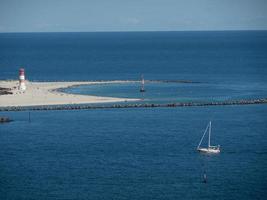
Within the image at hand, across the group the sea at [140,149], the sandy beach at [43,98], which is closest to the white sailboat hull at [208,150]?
the sea at [140,149]

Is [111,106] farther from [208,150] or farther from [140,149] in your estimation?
[208,150]

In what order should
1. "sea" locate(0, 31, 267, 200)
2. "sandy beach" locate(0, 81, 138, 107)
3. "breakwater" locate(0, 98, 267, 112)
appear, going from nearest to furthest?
"sea" locate(0, 31, 267, 200) → "breakwater" locate(0, 98, 267, 112) → "sandy beach" locate(0, 81, 138, 107)

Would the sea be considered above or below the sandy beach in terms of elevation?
below

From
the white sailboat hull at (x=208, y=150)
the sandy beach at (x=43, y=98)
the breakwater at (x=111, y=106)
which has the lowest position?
the white sailboat hull at (x=208, y=150)

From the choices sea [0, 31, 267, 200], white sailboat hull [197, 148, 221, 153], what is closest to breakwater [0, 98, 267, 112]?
sea [0, 31, 267, 200]

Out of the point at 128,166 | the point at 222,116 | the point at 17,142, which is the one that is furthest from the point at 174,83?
the point at 128,166

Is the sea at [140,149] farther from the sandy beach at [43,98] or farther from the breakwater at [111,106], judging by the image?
the sandy beach at [43,98]

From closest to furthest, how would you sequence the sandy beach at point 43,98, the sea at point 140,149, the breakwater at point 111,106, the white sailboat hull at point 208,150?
the sea at point 140,149 → the white sailboat hull at point 208,150 → the breakwater at point 111,106 → the sandy beach at point 43,98

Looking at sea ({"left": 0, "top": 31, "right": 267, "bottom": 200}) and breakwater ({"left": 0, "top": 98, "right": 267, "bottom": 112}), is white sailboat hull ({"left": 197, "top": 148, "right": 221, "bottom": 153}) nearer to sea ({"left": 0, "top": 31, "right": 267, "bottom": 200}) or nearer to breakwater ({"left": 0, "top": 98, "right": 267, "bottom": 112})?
sea ({"left": 0, "top": 31, "right": 267, "bottom": 200})

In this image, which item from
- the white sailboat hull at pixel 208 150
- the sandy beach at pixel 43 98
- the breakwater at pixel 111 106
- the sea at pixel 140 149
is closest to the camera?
the sea at pixel 140 149

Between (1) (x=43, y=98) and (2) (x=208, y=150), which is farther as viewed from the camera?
(1) (x=43, y=98)

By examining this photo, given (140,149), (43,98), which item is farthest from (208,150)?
(43,98)

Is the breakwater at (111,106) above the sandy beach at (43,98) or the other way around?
the other way around
